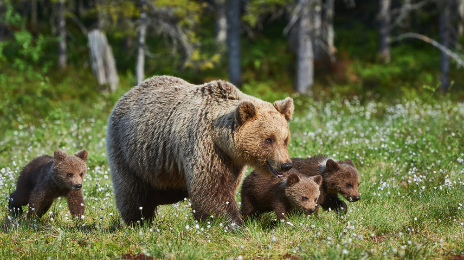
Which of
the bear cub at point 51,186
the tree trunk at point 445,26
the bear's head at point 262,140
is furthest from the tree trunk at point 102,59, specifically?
the bear's head at point 262,140

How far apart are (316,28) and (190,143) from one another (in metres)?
17.7

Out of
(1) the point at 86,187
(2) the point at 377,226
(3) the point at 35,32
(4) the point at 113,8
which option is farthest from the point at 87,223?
(3) the point at 35,32

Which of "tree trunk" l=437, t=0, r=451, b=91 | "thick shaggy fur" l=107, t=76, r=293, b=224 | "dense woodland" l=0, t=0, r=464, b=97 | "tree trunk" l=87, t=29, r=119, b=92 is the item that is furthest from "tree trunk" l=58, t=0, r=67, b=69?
"thick shaggy fur" l=107, t=76, r=293, b=224

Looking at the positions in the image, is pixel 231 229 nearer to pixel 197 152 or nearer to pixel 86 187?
pixel 197 152

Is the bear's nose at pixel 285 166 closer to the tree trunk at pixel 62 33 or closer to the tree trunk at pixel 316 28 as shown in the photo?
the tree trunk at pixel 316 28

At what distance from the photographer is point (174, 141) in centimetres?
526

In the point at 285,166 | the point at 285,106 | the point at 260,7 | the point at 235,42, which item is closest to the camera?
the point at 285,166

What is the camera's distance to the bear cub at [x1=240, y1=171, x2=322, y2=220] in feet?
18.6

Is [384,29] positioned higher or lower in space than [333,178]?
higher

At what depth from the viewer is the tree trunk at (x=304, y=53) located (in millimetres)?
18812

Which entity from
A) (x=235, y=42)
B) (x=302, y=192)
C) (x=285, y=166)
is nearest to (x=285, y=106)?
(x=285, y=166)

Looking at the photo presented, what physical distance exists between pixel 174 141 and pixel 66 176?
Answer: 1.91 meters

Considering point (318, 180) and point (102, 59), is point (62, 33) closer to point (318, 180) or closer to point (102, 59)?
point (102, 59)

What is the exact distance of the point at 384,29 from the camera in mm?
24844
